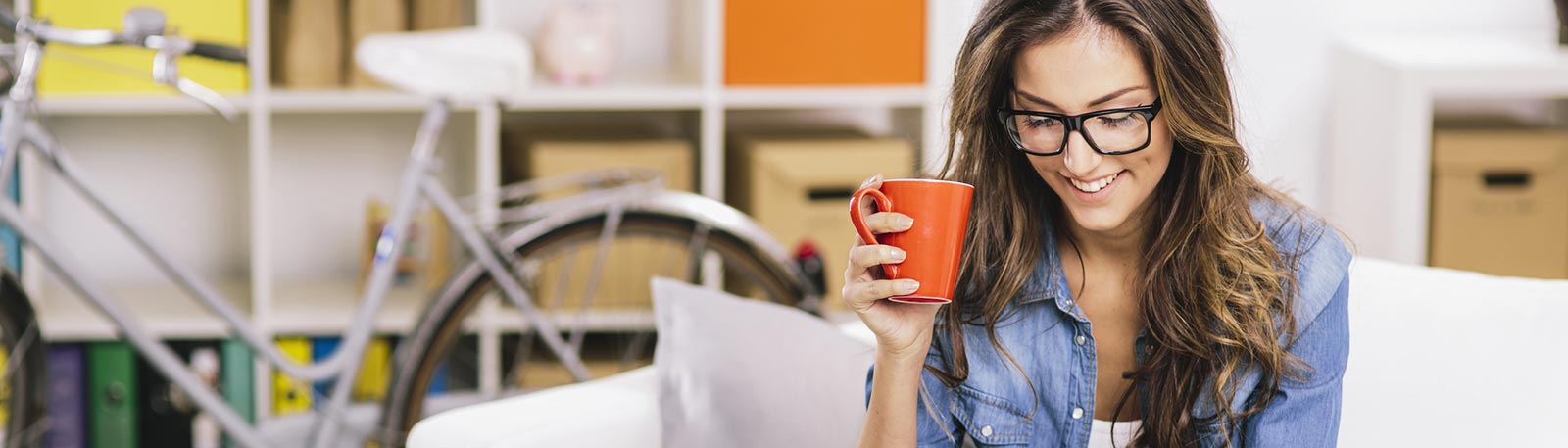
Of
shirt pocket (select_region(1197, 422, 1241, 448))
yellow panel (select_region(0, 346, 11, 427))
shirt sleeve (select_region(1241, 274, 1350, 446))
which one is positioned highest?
shirt sleeve (select_region(1241, 274, 1350, 446))

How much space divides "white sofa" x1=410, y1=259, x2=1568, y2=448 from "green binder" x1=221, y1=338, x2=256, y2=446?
49.0 inches

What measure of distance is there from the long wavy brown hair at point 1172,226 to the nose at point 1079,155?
0.23ft

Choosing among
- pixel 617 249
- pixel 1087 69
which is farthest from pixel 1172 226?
pixel 617 249

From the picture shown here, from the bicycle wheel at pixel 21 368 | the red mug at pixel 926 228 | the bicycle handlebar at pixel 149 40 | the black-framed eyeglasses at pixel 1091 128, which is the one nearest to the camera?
the red mug at pixel 926 228

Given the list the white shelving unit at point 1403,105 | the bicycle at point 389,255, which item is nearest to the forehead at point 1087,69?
the bicycle at point 389,255

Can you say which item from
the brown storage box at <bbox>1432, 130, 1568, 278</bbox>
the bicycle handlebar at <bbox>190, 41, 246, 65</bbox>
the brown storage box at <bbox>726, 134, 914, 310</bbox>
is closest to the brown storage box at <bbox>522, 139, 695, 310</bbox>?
the brown storage box at <bbox>726, 134, 914, 310</bbox>

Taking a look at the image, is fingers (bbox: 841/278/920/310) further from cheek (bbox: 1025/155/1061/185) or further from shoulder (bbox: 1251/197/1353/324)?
shoulder (bbox: 1251/197/1353/324)

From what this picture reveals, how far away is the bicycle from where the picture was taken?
1.91 m

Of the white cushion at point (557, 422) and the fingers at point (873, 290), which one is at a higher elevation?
the fingers at point (873, 290)

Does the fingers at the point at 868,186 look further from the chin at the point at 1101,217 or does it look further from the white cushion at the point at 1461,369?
the white cushion at the point at 1461,369

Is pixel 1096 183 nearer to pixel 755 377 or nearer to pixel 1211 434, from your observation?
pixel 1211 434

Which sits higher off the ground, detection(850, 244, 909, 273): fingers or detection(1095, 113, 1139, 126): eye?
detection(1095, 113, 1139, 126): eye

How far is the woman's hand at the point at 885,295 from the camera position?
1.04 m

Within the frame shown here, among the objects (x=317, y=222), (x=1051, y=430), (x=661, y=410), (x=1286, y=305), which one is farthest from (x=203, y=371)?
(x=1286, y=305)
